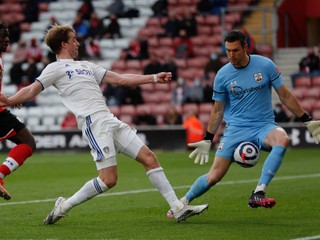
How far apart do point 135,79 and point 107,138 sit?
2.43ft

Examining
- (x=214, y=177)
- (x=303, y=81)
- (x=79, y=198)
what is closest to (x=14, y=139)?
(x=79, y=198)

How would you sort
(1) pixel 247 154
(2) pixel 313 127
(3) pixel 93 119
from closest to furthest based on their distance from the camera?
(3) pixel 93 119 < (1) pixel 247 154 < (2) pixel 313 127

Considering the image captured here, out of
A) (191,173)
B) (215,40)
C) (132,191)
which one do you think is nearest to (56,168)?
(191,173)

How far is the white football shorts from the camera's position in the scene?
10.4 metres

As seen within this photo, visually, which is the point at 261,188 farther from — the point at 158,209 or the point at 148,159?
the point at 158,209

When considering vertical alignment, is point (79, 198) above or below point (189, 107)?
above

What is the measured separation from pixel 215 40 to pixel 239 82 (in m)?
20.2

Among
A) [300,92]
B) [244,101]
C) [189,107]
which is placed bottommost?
[189,107]

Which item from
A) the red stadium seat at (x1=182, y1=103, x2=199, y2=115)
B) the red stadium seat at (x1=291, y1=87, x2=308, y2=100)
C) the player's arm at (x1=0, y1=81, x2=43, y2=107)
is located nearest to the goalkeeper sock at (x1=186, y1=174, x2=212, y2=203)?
the player's arm at (x1=0, y1=81, x2=43, y2=107)

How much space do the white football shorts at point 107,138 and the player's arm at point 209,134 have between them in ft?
2.97

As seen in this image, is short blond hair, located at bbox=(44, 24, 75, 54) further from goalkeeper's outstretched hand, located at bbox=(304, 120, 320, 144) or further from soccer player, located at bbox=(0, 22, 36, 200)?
goalkeeper's outstretched hand, located at bbox=(304, 120, 320, 144)

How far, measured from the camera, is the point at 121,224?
10594 mm

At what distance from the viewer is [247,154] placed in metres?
10.7

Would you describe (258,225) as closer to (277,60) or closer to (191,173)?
(191,173)
